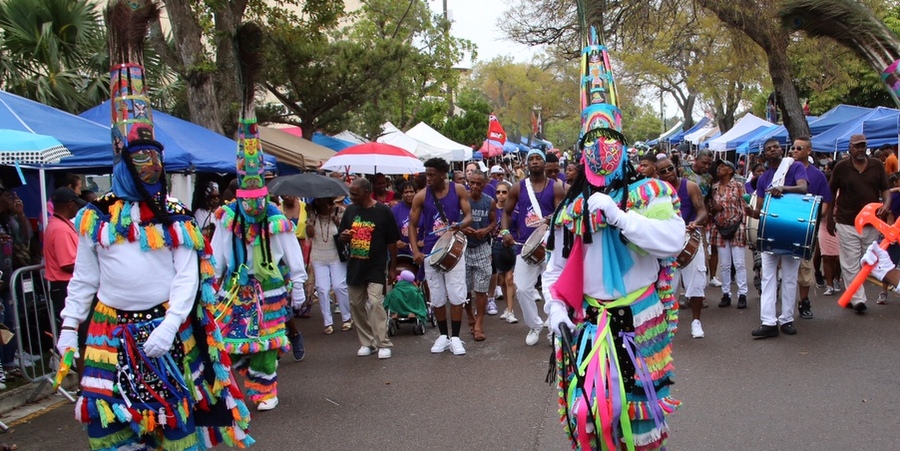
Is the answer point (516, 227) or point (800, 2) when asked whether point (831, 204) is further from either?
point (800, 2)

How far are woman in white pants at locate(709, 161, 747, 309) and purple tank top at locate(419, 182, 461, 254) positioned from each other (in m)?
3.60

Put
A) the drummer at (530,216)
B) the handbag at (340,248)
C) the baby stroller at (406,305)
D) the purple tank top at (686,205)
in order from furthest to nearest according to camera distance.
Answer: the handbag at (340,248) → the purple tank top at (686,205) → the baby stroller at (406,305) → the drummer at (530,216)

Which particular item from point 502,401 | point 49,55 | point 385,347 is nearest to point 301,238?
point 385,347

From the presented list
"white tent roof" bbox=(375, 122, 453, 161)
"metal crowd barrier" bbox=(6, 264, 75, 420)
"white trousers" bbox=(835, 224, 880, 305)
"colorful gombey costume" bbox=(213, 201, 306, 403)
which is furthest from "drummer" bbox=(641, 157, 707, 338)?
"white tent roof" bbox=(375, 122, 453, 161)

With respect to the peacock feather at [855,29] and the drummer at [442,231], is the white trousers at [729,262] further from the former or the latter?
the peacock feather at [855,29]

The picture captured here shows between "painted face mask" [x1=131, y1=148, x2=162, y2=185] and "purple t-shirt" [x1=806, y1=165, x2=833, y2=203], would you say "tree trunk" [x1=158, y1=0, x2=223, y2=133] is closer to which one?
"painted face mask" [x1=131, y1=148, x2=162, y2=185]

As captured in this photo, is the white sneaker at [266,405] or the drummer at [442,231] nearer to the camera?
the white sneaker at [266,405]

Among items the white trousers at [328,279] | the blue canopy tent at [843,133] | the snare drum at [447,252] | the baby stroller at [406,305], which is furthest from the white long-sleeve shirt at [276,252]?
the blue canopy tent at [843,133]

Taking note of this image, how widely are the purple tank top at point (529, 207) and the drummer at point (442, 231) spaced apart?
0.61 meters

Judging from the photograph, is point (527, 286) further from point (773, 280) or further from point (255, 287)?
point (255, 287)

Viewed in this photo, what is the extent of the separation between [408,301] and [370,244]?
1202 mm

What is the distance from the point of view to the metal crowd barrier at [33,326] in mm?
6816

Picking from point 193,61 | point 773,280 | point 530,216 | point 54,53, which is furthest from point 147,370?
point 54,53

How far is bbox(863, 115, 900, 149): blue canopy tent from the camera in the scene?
15977 mm
